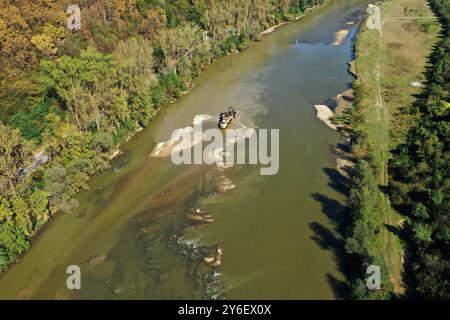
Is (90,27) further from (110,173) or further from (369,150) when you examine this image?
(369,150)

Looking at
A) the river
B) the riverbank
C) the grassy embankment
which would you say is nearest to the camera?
the riverbank

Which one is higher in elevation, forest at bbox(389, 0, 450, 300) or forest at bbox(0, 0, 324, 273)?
forest at bbox(0, 0, 324, 273)

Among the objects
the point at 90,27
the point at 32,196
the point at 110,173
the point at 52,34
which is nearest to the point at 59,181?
the point at 32,196

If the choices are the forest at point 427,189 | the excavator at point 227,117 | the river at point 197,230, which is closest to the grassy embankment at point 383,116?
the forest at point 427,189

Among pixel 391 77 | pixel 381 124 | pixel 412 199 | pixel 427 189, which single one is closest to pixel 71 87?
pixel 381 124

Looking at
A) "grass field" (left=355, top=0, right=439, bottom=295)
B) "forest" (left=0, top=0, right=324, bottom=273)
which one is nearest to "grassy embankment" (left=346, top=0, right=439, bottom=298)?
"grass field" (left=355, top=0, right=439, bottom=295)

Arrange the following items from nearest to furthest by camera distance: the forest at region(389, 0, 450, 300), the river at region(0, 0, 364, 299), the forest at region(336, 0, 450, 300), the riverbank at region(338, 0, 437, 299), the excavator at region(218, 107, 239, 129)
A: 1. the forest at region(336, 0, 450, 300)
2. the forest at region(389, 0, 450, 300)
3. the riverbank at region(338, 0, 437, 299)
4. the river at region(0, 0, 364, 299)
5. the excavator at region(218, 107, 239, 129)

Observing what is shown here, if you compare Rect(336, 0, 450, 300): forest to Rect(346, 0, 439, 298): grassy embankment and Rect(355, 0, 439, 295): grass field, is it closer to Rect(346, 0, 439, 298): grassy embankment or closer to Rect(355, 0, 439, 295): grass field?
Rect(346, 0, 439, 298): grassy embankment
